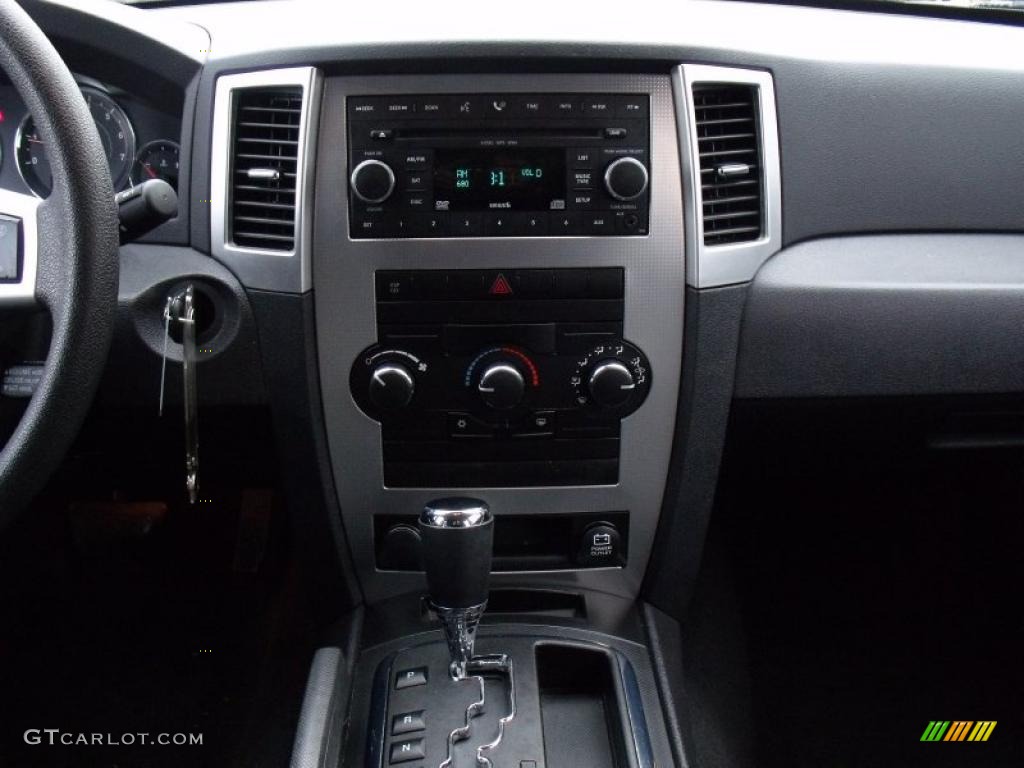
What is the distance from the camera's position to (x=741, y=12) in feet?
4.88

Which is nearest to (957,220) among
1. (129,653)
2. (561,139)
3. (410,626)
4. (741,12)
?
(741,12)

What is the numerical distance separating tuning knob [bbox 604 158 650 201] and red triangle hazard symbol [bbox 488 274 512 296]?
17 cm

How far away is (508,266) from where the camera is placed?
4.36 ft

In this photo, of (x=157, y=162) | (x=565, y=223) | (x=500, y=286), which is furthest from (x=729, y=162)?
(x=157, y=162)

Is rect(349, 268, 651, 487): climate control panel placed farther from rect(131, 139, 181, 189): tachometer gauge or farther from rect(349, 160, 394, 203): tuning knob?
rect(131, 139, 181, 189): tachometer gauge

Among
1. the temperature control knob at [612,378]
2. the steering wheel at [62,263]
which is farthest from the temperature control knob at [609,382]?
the steering wheel at [62,263]

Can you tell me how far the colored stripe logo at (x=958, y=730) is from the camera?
174cm

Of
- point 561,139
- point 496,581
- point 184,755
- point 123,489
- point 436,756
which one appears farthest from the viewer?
point 123,489

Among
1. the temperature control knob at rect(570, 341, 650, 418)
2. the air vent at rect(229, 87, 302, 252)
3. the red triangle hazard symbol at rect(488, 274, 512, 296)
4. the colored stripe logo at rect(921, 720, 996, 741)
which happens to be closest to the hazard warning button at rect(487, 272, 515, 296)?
the red triangle hazard symbol at rect(488, 274, 512, 296)

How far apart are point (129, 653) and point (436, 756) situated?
36.4 inches

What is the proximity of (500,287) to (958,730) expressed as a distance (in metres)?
1.12

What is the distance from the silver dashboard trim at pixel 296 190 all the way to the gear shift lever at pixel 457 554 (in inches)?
14.1

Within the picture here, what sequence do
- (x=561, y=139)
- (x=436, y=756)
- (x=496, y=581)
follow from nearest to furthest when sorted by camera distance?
(x=436, y=756) < (x=561, y=139) < (x=496, y=581)

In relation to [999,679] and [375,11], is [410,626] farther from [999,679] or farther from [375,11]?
[999,679]
